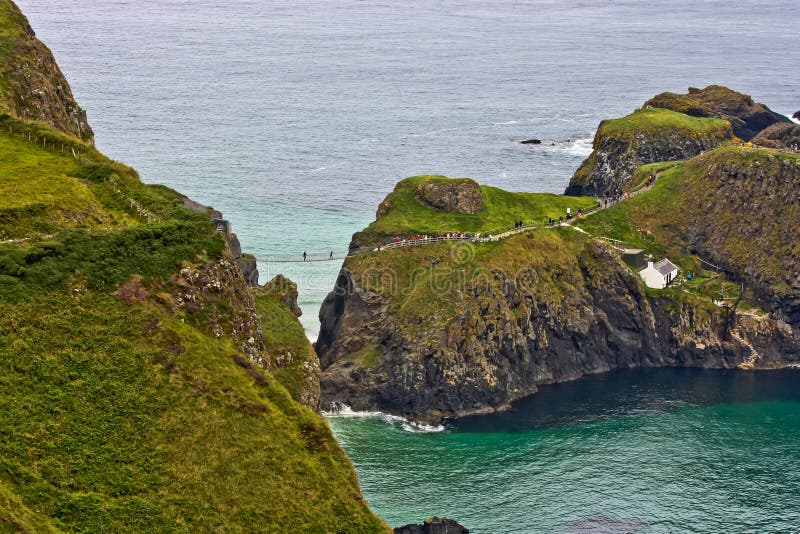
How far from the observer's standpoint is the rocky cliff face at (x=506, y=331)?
449 ft

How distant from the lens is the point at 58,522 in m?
67.5

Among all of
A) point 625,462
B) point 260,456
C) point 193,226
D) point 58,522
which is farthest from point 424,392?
point 58,522

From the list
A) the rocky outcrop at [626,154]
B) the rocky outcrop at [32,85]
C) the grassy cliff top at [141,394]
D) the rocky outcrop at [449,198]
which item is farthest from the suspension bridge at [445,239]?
the grassy cliff top at [141,394]

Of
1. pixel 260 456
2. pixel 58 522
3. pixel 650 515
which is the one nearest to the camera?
pixel 58 522

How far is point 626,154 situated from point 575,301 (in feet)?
171

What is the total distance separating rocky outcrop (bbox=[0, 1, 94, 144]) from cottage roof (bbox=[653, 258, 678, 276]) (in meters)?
73.4

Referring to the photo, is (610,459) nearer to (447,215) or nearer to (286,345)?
(286,345)

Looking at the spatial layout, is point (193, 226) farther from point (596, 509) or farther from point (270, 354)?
point (596, 509)

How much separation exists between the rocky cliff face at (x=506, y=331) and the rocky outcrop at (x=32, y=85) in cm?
Result: 3784

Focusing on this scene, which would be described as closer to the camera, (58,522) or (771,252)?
(58,522)

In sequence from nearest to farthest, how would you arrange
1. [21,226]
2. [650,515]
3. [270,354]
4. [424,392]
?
[21,226], [270,354], [650,515], [424,392]

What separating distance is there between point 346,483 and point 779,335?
294ft

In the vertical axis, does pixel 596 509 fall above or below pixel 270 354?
below

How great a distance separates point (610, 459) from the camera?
12512 centimetres
